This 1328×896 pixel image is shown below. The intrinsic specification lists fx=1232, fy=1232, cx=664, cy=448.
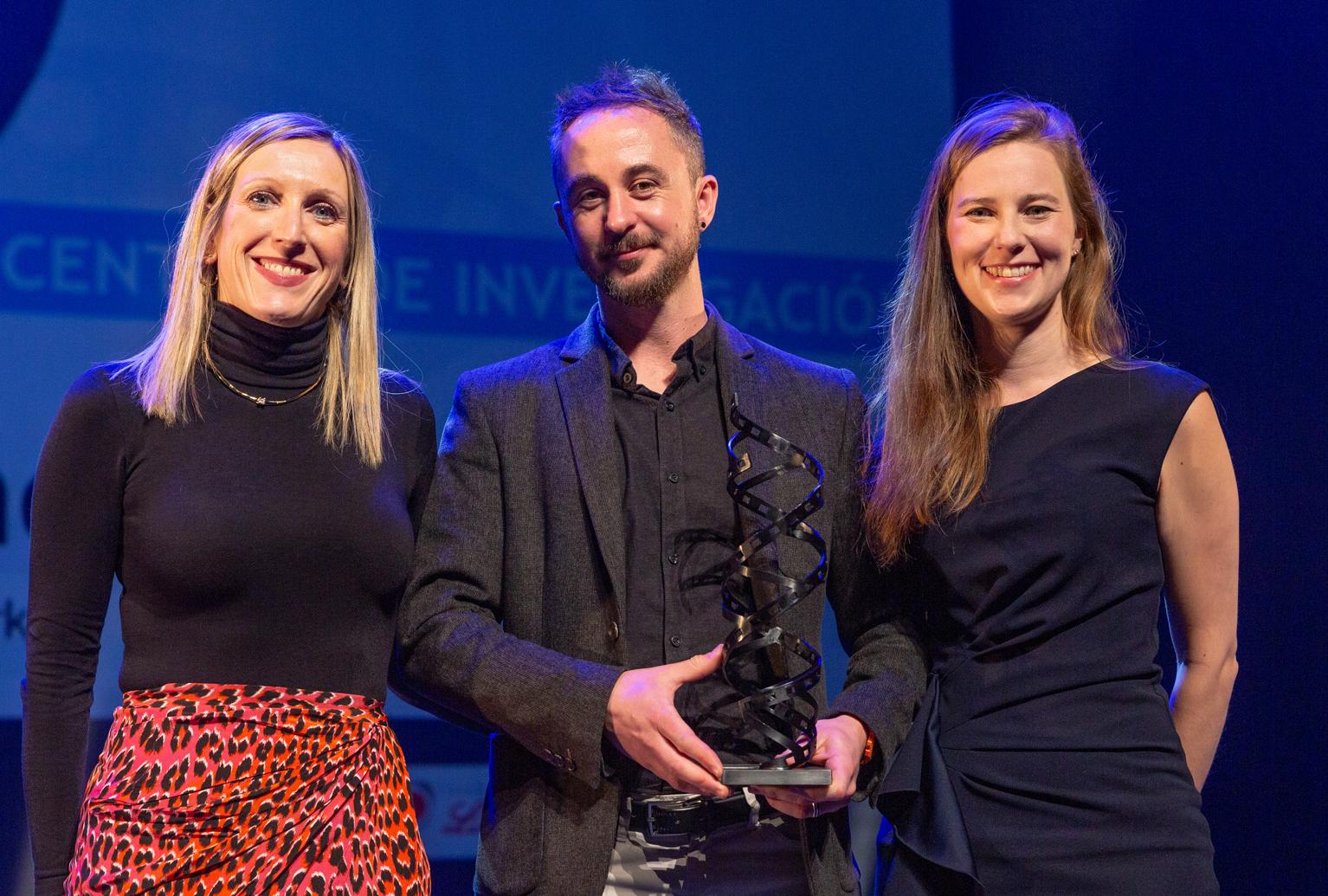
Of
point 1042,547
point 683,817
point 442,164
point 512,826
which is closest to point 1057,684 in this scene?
point 1042,547

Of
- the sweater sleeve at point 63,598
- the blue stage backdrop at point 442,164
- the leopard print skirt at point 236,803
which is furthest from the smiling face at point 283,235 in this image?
the blue stage backdrop at point 442,164

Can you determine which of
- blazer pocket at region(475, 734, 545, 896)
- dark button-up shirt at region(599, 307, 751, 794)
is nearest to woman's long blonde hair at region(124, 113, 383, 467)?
dark button-up shirt at region(599, 307, 751, 794)

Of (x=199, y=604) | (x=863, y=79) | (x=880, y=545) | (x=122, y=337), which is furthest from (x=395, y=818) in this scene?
(x=863, y=79)

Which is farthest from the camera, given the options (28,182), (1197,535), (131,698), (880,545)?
(28,182)

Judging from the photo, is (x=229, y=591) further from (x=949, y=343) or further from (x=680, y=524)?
(x=949, y=343)

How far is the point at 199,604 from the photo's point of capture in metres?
1.85

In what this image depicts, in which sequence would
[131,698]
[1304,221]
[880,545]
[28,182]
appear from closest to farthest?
[131,698] < [880,545] < [1304,221] < [28,182]

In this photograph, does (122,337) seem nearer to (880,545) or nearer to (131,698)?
(131,698)

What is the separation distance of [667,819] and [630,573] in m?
0.39

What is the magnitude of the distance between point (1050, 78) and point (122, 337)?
2784mm

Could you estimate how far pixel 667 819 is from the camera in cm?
192

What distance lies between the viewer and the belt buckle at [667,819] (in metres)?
1.92

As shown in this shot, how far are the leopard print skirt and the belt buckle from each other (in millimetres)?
362

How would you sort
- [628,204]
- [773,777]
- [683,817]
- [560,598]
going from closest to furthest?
[773,777] → [683,817] → [560,598] → [628,204]
